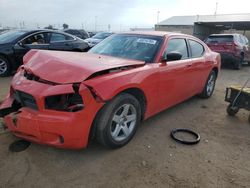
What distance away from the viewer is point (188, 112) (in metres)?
4.82

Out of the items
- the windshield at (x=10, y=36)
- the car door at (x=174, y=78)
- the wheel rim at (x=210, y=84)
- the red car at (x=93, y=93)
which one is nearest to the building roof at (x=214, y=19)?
the wheel rim at (x=210, y=84)

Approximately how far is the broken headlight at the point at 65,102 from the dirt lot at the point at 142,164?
701 millimetres

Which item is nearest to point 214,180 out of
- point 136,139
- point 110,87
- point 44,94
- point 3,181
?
point 136,139

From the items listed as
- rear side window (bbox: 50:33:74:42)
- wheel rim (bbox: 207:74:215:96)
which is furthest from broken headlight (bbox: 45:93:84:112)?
rear side window (bbox: 50:33:74:42)

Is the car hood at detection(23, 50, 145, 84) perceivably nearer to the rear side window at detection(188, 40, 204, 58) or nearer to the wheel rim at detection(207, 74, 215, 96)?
the rear side window at detection(188, 40, 204, 58)

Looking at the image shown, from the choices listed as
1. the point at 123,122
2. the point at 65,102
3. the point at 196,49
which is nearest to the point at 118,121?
the point at 123,122

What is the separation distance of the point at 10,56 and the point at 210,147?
20.0 feet

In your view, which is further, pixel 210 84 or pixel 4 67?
pixel 4 67

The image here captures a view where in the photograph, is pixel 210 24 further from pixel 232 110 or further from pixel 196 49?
pixel 232 110

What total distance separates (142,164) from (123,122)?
25.2 inches

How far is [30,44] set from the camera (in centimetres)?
721

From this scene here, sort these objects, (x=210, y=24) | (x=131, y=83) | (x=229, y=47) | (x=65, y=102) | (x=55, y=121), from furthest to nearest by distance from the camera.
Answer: (x=210, y=24) → (x=229, y=47) → (x=131, y=83) → (x=65, y=102) → (x=55, y=121)

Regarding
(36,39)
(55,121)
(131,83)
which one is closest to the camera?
(55,121)

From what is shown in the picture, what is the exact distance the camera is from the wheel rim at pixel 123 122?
Answer: 310 cm
